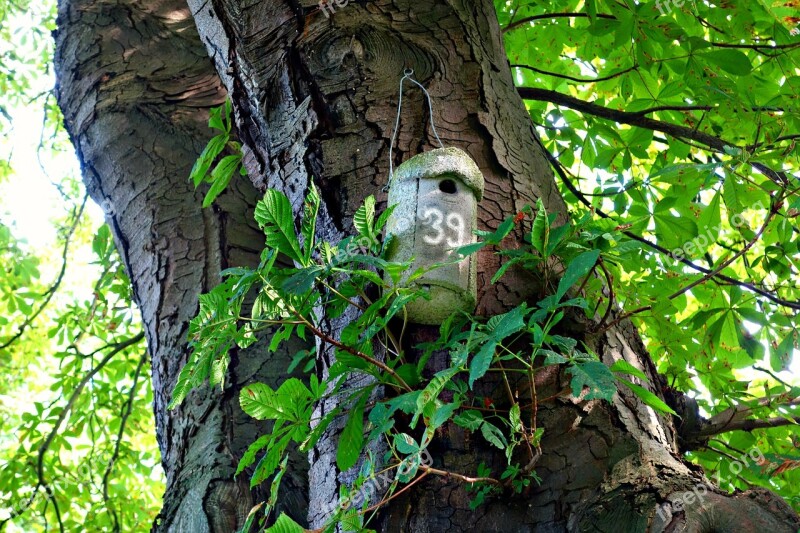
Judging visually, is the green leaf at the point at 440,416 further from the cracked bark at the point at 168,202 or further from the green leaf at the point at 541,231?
the cracked bark at the point at 168,202

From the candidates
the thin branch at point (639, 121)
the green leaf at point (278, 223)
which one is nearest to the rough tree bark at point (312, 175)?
the green leaf at point (278, 223)

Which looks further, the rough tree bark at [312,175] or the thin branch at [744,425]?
the thin branch at [744,425]

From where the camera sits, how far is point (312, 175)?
1915mm

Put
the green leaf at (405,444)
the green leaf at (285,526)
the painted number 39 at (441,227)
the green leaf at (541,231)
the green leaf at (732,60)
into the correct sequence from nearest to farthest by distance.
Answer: the green leaf at (285,526) < the green leaf at (405,444) < the green leaf at (541,231) < the painted number 39 at (441,227) < the green leaf at (732,60)

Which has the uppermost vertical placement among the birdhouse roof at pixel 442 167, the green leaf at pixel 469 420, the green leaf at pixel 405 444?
the birdhouse roof at pixel 442 167

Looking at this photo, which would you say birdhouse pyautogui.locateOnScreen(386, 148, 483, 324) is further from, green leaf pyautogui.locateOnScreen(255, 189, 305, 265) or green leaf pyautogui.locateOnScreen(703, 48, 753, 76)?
green leaf pyautogui.locateOnScreen(703, 48, 753, 76)

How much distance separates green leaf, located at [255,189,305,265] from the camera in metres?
1.46

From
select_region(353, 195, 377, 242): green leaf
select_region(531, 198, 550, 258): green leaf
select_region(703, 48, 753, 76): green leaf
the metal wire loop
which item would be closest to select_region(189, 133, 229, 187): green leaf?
the metal wire loop

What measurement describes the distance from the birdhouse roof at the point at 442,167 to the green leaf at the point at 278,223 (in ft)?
1.19

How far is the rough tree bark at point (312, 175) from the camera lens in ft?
4.85

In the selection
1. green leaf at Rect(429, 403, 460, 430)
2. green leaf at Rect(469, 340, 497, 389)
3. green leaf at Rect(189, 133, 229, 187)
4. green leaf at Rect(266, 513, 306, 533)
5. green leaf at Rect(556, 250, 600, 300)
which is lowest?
green leaf at Rect(266, 513, 306, 533)

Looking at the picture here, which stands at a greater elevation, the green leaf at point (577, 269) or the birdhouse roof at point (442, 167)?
the birdhouse roof at point (442, 167)

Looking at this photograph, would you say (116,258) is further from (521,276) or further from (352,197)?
(521,276)

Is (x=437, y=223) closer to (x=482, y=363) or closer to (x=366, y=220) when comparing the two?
(x=366, y=220)
